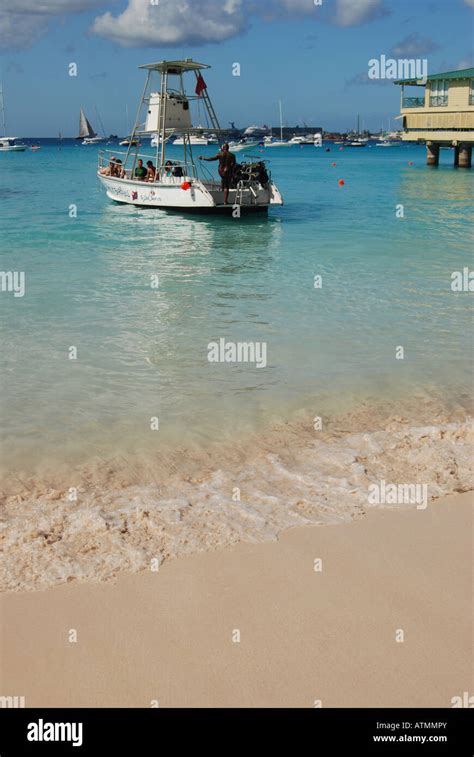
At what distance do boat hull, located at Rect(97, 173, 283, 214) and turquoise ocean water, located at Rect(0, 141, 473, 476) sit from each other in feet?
4.99

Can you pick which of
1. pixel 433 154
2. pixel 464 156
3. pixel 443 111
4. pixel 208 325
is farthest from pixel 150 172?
pixel 433 154

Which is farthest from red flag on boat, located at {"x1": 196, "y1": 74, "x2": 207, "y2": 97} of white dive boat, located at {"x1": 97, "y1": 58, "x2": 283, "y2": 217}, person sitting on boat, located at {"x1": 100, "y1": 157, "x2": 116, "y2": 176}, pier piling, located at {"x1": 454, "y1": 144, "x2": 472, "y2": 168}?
pier piling, located at {"x1": 454, "y1": 144, "x2": 472, "y2": 168}

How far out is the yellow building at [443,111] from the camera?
1948 inches

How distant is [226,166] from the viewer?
2531 cm

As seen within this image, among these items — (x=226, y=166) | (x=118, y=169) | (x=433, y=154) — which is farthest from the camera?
(x=433, y=154)

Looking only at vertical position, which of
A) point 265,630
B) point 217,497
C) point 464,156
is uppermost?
point 464,156

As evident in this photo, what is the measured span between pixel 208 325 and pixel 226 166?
15.0 meters

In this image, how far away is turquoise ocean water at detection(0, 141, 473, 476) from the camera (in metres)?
8.04

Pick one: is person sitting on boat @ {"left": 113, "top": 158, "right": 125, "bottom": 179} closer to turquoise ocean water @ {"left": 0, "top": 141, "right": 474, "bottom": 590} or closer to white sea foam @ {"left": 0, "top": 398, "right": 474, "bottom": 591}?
turquoise ocean water @ {"left": 0, "top": 141, "right": 474, "bottom": 590}

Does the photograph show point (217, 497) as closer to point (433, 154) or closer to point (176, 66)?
point (176, 66)

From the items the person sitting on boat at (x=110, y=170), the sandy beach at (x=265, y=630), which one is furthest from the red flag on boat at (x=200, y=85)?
the sandy beach at (x=265, y=630)

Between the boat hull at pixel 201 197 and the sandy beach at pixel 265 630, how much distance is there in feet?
73.4

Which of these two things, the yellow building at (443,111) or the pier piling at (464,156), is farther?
the pier piling at (464,156)

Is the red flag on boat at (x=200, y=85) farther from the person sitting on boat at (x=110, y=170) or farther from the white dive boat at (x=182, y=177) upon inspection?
the person sitting on boat at (x=110, y=170)
